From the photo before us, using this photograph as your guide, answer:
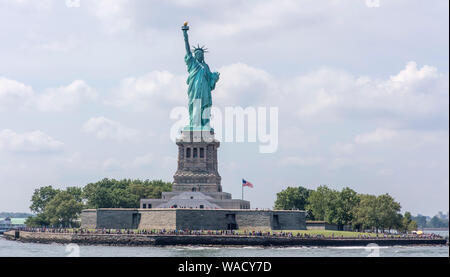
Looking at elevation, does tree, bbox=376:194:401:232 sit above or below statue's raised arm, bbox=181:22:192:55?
below

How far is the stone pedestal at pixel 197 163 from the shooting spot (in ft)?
344

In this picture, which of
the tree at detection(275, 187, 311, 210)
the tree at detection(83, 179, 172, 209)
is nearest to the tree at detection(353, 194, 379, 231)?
the tree at detection(275, 187, 311, 210)

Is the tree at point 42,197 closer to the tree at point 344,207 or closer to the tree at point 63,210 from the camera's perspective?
the tree at point 63,210

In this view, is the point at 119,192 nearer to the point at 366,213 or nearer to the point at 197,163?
the point at 197,163

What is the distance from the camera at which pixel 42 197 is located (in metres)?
131

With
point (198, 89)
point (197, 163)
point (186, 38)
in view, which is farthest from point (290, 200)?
point (186, 38)

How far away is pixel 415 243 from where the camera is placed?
326 ft

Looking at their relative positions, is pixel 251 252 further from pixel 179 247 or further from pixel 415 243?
pixel 415 243

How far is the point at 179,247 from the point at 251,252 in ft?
34.7

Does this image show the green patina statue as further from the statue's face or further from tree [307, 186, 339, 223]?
tree [307, 186, 339, 223]

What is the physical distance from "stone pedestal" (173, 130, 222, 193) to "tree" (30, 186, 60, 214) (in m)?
34.0

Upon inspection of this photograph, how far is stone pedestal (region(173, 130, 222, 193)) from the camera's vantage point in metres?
105

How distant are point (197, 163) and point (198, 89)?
1031cm
